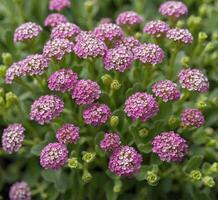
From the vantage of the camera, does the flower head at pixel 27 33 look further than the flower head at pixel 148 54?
Yes

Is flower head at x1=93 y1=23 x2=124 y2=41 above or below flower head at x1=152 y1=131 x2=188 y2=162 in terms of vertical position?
above

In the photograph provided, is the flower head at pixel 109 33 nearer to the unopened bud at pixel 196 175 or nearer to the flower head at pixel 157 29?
the flower head at pixel 157 29

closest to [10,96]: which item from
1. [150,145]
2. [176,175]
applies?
[150,145]

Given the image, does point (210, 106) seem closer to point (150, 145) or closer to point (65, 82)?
point (150, 145)

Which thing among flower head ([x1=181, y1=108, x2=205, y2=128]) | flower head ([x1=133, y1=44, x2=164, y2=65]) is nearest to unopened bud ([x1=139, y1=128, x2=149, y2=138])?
flower head ([x1=181, y1=108, x2=205, y2=128])

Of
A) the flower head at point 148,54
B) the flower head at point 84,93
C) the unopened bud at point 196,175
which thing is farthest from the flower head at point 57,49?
the unopened bud at point 196,175

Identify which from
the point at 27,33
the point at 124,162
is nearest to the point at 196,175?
the point at 124,162

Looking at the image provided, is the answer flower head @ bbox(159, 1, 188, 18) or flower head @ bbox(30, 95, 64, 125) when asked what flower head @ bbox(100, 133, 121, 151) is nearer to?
flower head @ bbox(30, 95, 64, 125)
